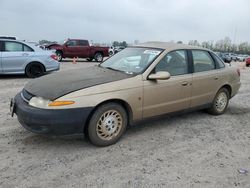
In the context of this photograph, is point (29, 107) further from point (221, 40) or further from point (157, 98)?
point (221, 40)

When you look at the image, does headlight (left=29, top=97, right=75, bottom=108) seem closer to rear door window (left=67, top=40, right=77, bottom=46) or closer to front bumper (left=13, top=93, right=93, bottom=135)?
front bumper (left=13, top=93, right=93, bottom=135)

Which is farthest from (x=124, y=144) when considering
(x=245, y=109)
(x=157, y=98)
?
(x=245, y=109)

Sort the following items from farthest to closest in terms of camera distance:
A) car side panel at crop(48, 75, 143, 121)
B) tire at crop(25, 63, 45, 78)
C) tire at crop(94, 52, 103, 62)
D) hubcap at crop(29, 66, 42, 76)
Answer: tire at crop(94, 52, 103, 62), hubcap at crop(29, 66, 42, 76), tire at crop(25, 63, 45, 78), car side panel at crop(48, 75, 143, 121)

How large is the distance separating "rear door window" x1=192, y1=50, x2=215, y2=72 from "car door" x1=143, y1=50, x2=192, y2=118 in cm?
27

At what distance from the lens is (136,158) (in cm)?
356

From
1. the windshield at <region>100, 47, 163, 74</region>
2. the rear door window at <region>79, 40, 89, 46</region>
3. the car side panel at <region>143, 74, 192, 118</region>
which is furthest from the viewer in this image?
the rear door window at <region>79, 40, 89, 46</region>

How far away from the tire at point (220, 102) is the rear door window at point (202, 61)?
25.0 inches

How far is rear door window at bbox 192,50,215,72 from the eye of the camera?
5.05 metres

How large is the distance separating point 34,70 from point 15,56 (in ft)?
2.81

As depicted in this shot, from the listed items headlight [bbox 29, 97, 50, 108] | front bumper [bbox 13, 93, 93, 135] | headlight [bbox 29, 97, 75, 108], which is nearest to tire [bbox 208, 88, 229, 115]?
front bumper [bbox 13, 93, 93, 135]

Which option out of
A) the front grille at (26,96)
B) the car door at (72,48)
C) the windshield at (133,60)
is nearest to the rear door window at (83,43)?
the car door at (72,48)

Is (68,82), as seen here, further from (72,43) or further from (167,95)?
(72,43)

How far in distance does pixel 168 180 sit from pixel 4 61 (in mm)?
7794

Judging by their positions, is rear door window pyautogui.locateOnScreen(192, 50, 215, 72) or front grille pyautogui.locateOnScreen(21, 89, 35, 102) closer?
front grille pyautogui.locateOnScreen(21, 89, 35, 102)
